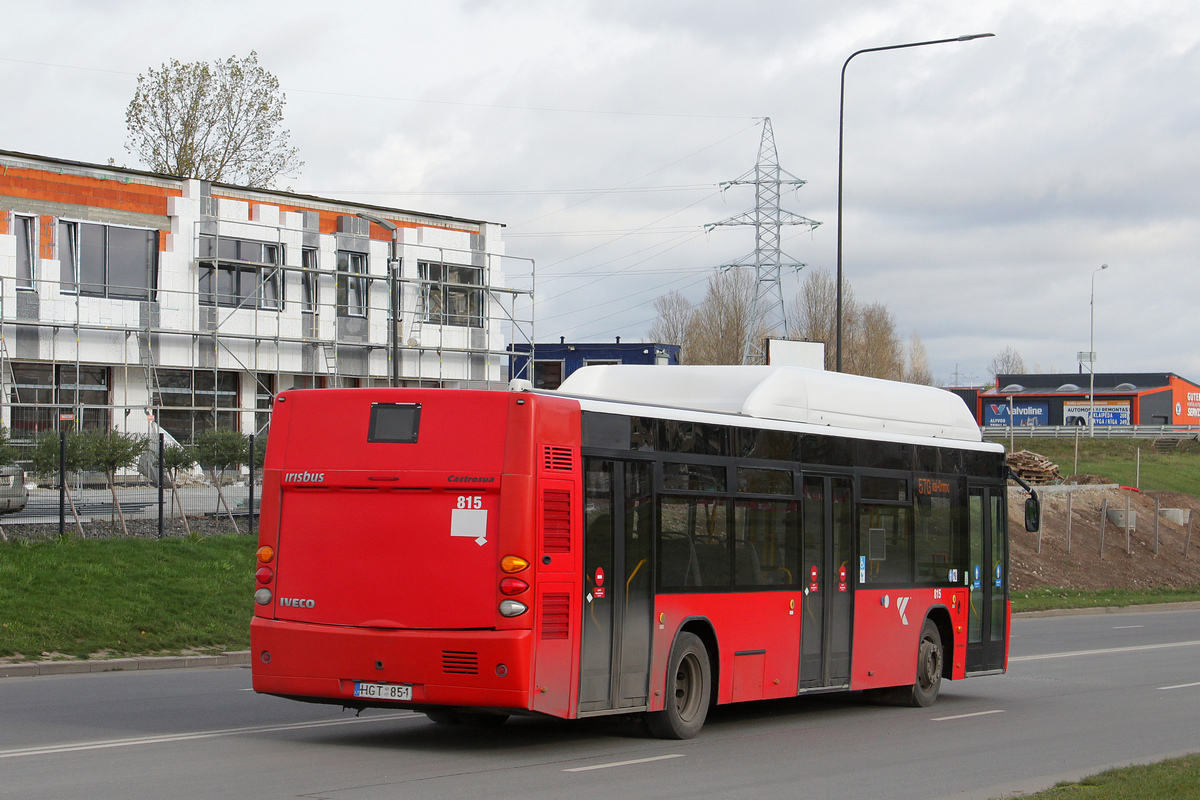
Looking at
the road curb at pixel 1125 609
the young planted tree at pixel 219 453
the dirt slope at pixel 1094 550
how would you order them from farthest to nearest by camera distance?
1. the dirt slope at pixel 1094 550
2. the road curb at pixel 1125 609
3. the young planted tree at pixel 219 453

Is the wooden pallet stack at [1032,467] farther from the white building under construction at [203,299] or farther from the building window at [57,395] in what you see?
the building window at [57,395]

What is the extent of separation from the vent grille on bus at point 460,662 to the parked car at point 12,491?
15.1 meters

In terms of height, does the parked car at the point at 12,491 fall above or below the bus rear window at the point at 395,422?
below

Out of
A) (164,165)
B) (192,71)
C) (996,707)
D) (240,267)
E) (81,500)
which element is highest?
(192,71)

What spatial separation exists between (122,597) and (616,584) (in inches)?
453

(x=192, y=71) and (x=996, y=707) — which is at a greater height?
(x=192, y=71)

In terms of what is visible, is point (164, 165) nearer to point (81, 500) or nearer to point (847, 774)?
point (81, 500)

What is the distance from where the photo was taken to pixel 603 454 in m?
10.3

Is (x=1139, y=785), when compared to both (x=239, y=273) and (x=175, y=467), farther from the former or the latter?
(x=239, y=273)

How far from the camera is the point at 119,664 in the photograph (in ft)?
54.0

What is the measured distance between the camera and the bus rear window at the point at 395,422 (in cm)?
989

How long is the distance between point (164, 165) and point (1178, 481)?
155 feet

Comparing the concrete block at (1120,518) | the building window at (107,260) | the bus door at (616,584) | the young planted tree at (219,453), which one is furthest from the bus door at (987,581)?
the concrete block at (1120,518)

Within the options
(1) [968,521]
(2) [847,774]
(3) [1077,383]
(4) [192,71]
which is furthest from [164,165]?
(3) [1077,383]
